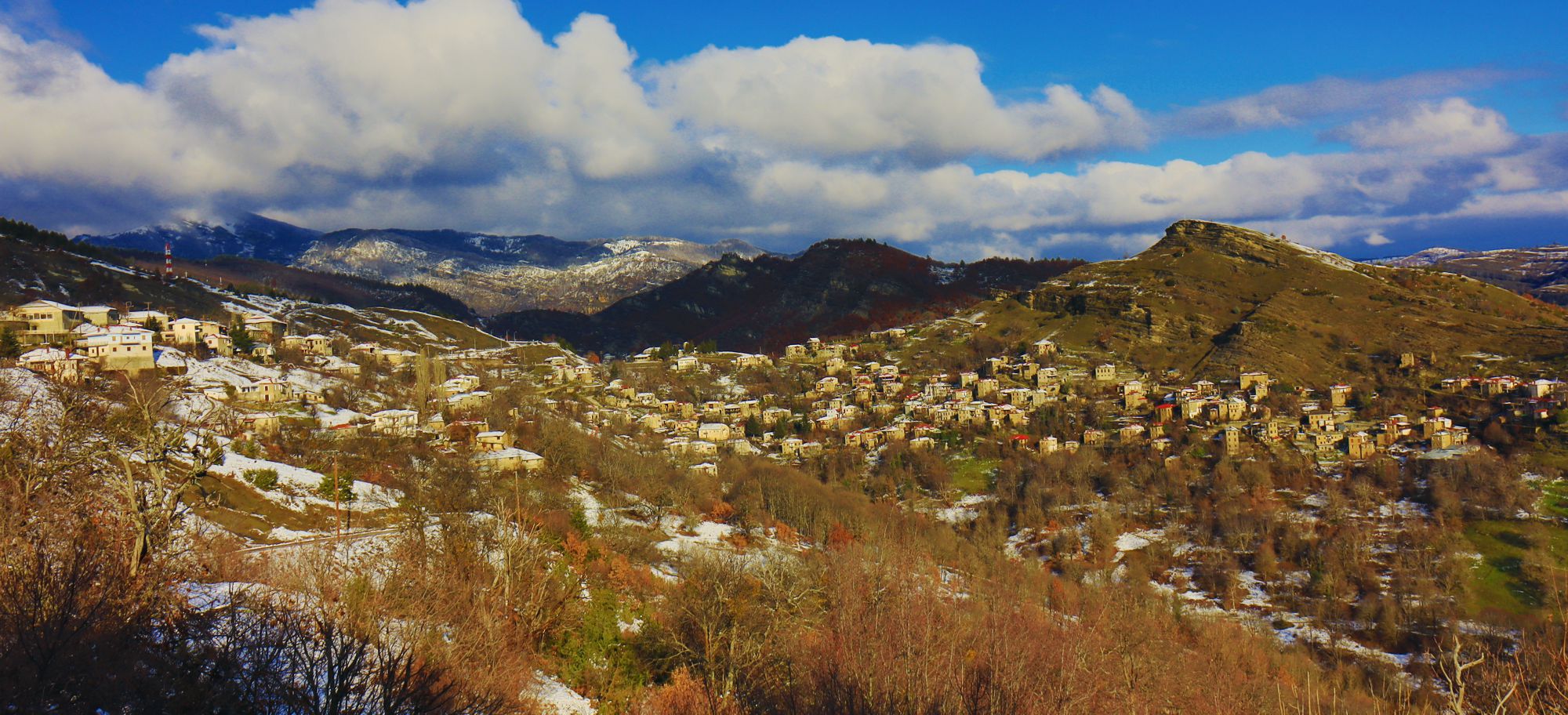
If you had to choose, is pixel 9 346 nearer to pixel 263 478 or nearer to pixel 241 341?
pixel 241 341

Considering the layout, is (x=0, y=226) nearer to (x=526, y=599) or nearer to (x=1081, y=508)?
(x=526, y=599)

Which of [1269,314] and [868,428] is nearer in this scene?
[868,428]

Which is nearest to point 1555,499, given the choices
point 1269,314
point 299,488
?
point 1269,314

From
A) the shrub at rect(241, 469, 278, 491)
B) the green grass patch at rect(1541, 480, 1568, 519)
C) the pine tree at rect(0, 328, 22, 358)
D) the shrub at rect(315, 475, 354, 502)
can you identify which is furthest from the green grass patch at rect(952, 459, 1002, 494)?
the pine tree at rect(0, 328, 22, 358)

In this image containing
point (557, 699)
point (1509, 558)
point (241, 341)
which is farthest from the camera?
point (241, 341)

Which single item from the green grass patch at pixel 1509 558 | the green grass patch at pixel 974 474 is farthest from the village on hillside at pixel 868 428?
the green grass patch at pixel 1509 558

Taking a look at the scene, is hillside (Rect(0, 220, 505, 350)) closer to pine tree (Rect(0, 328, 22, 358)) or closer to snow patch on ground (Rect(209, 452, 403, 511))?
pine tree (Rect(0, 328, 22, 358))
